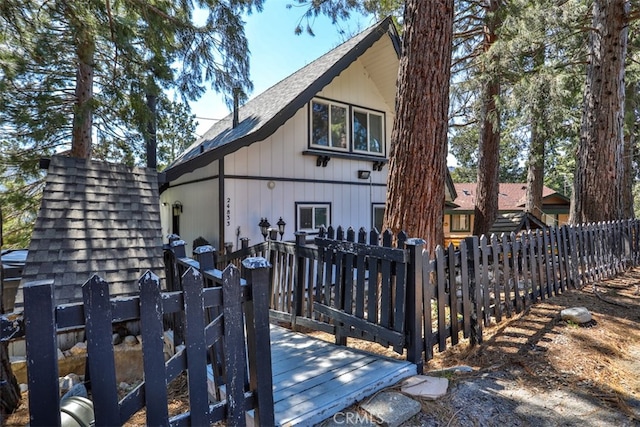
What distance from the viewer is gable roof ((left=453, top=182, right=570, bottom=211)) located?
24.0 m

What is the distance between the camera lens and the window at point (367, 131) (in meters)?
9.52

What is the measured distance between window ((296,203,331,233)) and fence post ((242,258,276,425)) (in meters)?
6.48

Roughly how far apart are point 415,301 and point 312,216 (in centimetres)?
609

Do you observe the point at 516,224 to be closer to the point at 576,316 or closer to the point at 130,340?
the point at 576,316

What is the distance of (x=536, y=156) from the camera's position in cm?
1285

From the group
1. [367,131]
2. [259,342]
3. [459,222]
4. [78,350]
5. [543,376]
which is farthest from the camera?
[459,222]

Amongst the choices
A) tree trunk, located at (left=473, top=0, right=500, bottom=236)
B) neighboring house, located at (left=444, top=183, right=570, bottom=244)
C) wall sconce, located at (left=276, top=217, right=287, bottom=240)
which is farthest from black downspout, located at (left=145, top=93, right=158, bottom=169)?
neighboring house, located at (left=444, top=183, right=570, bottom=244)

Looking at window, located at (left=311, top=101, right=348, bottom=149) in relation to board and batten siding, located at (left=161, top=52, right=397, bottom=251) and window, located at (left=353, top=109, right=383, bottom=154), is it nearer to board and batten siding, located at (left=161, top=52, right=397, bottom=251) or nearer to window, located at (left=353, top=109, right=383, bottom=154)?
board and batten siding, located at (left=161, top=52, right=397, bottom=251)

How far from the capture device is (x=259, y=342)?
6.07 ft

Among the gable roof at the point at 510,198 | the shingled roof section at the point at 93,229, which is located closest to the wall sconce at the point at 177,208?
the shingled roof section at the point at 93,229

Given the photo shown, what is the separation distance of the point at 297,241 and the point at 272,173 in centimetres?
408

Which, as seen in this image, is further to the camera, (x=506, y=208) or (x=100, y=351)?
(x=506, y=208)

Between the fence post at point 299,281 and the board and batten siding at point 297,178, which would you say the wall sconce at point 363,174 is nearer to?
the board and batten siding at point 297,178

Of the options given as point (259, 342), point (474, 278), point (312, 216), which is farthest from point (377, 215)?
point (259, 342)
